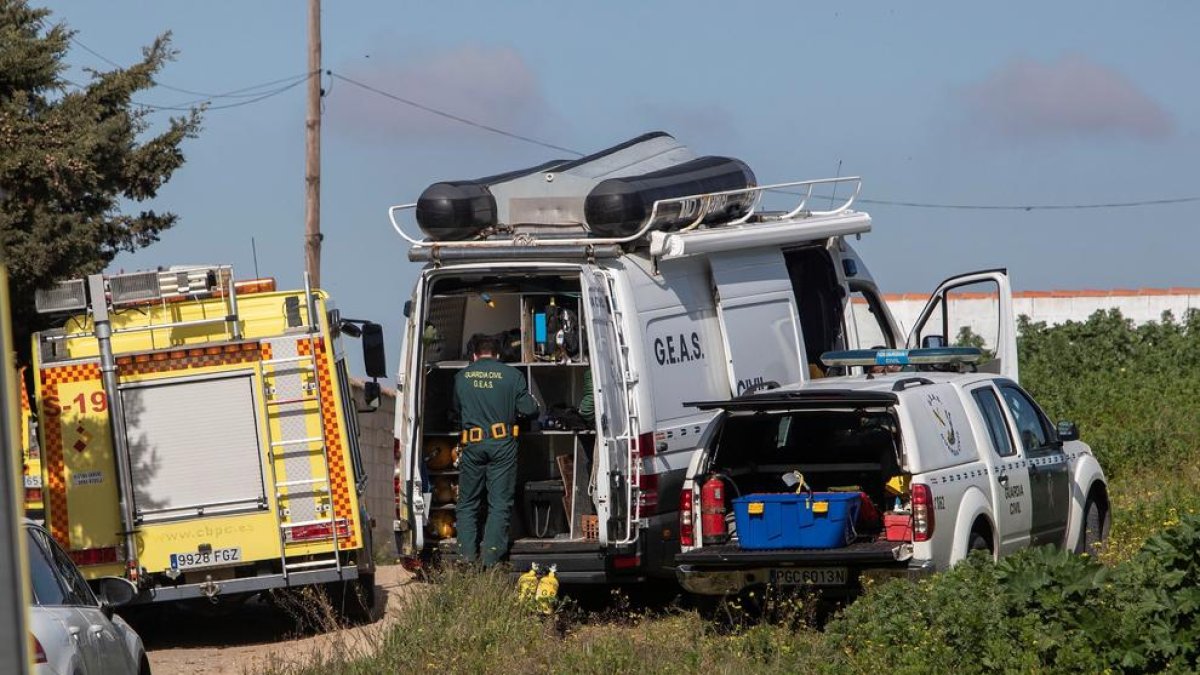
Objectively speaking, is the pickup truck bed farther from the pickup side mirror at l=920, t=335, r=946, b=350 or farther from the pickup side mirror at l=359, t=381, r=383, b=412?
the pickup side mirror at l=920, t=335, r=946, b=350

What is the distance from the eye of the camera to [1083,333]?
2997 cm

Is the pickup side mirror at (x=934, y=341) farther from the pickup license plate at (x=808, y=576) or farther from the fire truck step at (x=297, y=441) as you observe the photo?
the fire truck step at (x=297, y=441)

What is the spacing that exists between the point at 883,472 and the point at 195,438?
196 inches

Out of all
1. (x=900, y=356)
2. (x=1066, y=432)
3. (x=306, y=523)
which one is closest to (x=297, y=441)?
(x=306, y=523)

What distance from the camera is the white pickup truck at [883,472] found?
34.7ft

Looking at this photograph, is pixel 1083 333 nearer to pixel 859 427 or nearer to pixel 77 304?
pixel 859 427

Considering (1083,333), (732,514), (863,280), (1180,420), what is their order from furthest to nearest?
(1083,333) < (1180,420) < (863,280) < (732,514)

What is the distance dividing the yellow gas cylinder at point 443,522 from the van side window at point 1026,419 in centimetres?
410

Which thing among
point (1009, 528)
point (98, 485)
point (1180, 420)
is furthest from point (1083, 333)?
point (98, 485)

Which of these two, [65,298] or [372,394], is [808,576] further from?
[65,298]

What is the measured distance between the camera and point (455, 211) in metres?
12.5

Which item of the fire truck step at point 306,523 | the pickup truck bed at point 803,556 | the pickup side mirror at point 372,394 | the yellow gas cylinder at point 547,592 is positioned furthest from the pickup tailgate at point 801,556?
the pickup side mirror at point 372,394

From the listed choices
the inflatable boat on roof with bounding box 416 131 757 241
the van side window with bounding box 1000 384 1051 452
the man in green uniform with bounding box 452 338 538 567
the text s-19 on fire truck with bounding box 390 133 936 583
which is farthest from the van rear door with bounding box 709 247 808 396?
the van side window with bounding box 1000 384 1051 452

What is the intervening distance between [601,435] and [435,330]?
195cm
